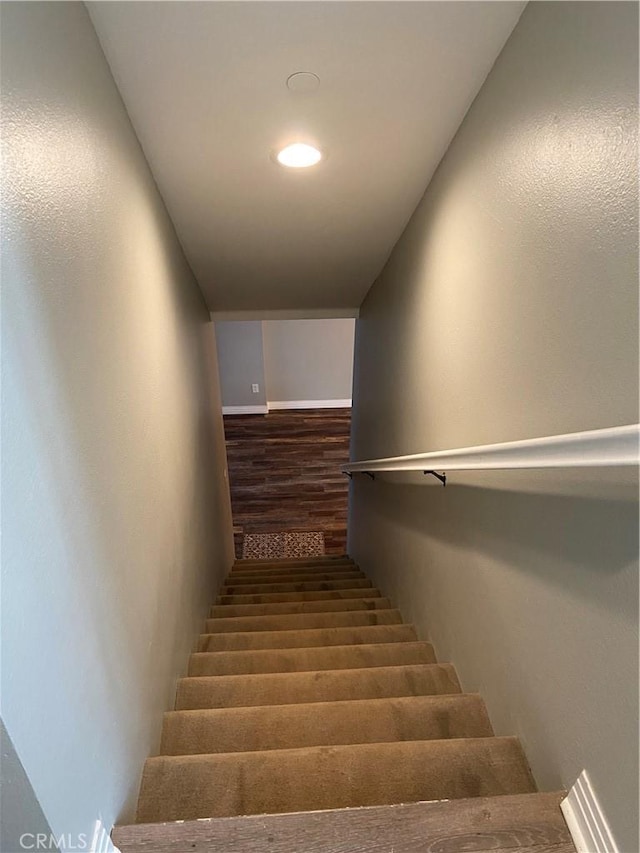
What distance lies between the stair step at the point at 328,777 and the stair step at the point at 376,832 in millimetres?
170

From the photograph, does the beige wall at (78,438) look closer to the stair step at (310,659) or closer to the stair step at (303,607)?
the stair step at (310,659)

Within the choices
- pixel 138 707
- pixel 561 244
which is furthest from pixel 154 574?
pixel 561 244

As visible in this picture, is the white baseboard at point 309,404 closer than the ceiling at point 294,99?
No

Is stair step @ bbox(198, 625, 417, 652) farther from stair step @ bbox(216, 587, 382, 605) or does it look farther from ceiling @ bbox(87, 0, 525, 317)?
ceiling @ bbox(87, 0, 525, 317)

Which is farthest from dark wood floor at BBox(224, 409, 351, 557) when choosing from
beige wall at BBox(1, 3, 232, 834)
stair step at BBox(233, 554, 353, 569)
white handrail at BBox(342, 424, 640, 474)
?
white handrail at BBox(342, 424, 640, 474)

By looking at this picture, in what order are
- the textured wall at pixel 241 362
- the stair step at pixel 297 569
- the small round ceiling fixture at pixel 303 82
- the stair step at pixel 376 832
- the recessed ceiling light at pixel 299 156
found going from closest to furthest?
the stair step at pixel 376 832
the small round ceiling fixture at pixel 303 82
the recessed ceiling light at pixel 299 156
the stair step at pixel 297 569
the textured wall at pixel 241 362

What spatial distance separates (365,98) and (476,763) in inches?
74.4

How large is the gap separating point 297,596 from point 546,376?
101 inches

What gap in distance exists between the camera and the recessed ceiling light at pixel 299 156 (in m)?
1.75

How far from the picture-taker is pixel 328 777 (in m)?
1.32

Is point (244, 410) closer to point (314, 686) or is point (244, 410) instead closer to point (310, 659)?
point (310, 659)

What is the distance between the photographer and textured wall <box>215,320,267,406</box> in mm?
7109

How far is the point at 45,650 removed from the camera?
2.72ft

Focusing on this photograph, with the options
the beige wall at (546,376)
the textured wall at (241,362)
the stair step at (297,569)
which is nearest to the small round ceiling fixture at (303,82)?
the beige wall at (546,376)
